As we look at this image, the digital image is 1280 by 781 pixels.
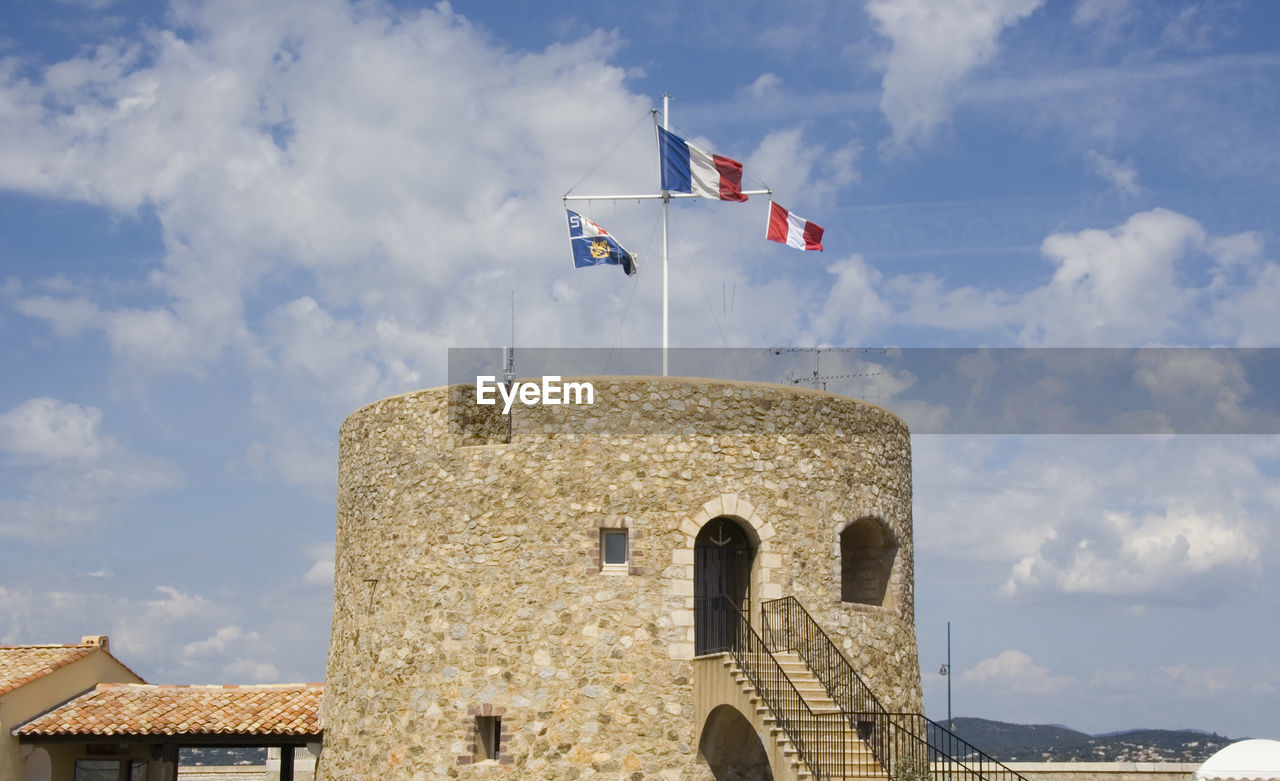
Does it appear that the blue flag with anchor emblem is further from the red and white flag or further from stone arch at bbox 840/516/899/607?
stone arch at bbox 840/516/899/607

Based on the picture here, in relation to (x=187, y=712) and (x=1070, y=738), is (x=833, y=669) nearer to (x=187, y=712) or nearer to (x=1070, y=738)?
(x=187, y=712)

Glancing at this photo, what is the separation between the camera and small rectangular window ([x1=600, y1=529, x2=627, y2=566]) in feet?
71.6

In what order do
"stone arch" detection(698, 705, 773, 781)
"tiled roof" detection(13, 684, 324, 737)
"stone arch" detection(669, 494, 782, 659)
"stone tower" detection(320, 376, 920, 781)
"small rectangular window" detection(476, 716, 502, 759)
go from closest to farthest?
"stone arch" detection(698, 705, 773, 781) → "stone tower" detection(320, 376, 920, 781) → "stone arch" detection(669, 494, 782, 659) → "small rectangular window" detection(476, 716, 502, 759) → "tiled roof" detection(13, 684, 324, 737)

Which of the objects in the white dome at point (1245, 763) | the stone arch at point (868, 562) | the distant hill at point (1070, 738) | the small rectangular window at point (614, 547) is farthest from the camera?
the distant hill at point (1070, 738)

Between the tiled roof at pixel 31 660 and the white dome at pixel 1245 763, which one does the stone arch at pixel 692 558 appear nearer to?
the white dome at pixel 1245 763

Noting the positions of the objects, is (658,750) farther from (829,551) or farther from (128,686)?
(128,686)

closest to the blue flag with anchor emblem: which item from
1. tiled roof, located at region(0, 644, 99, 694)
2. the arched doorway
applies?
the arched doorway

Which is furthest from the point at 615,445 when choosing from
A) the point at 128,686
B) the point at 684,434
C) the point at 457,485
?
the point at 128,686

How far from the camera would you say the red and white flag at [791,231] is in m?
25.2

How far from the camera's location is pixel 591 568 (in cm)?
2156

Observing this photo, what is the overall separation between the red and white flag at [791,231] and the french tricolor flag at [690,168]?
1006mm

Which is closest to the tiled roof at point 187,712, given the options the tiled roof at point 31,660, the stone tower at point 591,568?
the tiled roof at point 31,660

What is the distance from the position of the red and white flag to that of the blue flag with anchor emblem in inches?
106
